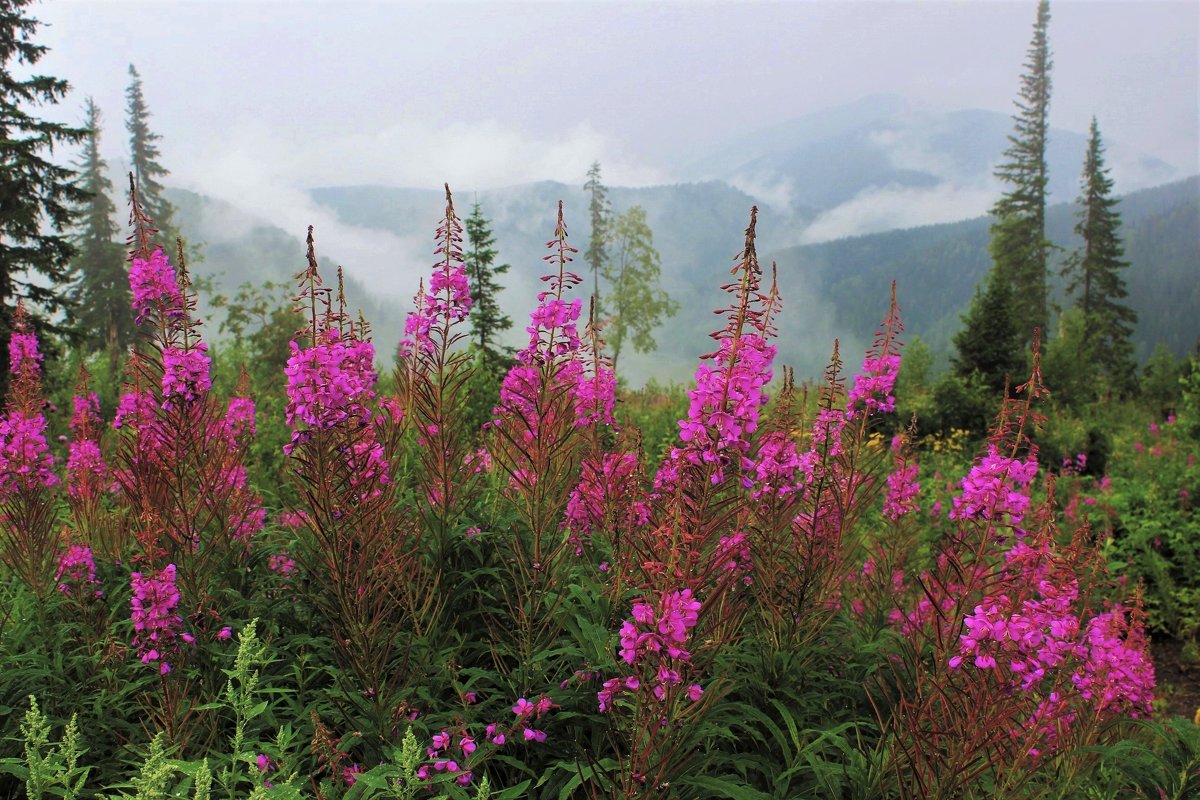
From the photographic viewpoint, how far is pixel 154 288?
3.17 m

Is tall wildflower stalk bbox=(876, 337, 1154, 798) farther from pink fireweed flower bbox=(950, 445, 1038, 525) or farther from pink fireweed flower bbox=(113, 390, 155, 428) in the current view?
pink fireweed flower bbox=(113, 390, 155, 428)

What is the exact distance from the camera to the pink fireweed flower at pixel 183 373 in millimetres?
2924

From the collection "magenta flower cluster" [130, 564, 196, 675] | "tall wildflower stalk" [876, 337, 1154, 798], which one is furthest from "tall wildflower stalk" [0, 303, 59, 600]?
"tall wildflower stalk" [876, 337, 1154, 798]

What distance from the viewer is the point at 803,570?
308cm

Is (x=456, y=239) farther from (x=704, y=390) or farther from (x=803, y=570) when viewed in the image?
(x=803, y=570)

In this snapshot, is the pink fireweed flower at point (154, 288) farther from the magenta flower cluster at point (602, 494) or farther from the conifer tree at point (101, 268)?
the conifer tree at point (101, 268)

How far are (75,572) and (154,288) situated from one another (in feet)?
5.50

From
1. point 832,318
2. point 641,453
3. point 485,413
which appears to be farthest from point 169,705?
point 832,318

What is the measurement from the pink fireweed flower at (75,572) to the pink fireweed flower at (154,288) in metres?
1.40

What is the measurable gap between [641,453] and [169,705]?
226cm

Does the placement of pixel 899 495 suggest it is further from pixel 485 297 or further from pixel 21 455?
pixel 485 297

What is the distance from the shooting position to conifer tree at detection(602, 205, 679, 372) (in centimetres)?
3359

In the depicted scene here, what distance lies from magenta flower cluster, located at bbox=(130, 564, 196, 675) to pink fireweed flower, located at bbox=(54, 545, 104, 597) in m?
0.95

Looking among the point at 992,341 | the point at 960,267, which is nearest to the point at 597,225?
the point at 992,341
